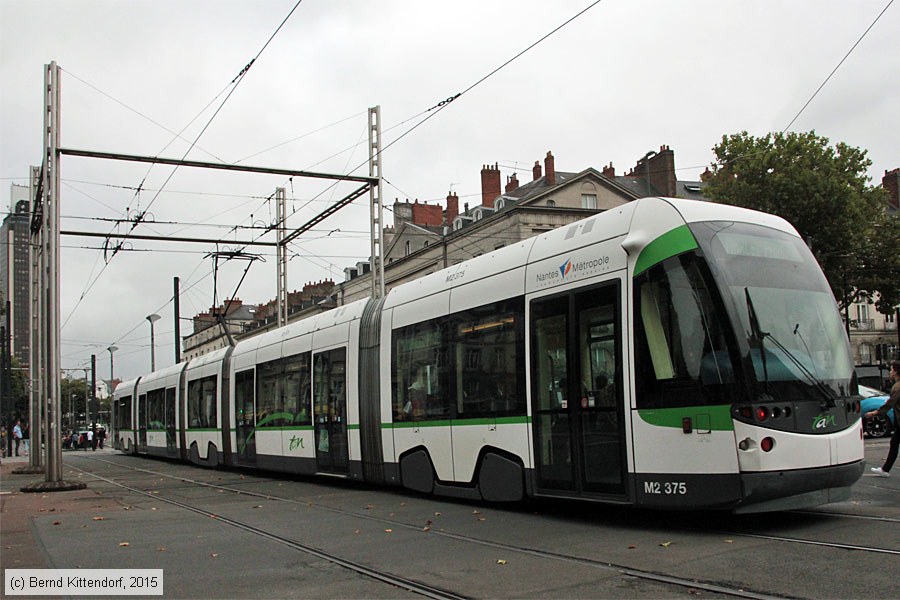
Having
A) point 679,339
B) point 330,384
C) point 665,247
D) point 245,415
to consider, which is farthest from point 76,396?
point 679,339

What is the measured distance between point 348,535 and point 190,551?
1.71 meters

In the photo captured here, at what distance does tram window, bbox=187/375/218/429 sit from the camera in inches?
964

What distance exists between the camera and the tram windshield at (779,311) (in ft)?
27.8

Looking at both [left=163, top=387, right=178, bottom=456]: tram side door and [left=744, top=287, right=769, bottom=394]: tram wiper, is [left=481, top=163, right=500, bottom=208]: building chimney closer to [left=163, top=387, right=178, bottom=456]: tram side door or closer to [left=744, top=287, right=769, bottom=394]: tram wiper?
[left=163, top=387, right=178, bottom=456]: tram side door

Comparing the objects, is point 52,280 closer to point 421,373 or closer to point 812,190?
point 421,373

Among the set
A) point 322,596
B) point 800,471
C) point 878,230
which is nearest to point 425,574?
point 322,596

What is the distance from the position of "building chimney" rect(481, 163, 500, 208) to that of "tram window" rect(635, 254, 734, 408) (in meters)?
48.6

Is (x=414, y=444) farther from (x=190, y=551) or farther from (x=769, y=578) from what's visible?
(x=769, y=578)

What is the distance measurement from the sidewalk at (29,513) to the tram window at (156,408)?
801 cm

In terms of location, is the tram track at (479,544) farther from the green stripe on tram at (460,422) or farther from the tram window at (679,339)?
the green stripe on tram at (460,422)

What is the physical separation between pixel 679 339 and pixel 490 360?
3.40 m

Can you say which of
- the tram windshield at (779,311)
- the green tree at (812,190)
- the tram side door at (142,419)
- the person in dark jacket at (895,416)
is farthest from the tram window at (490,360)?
the green tree at (812,190)

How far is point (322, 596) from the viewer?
669 centimetres

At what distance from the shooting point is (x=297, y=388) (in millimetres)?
18422
